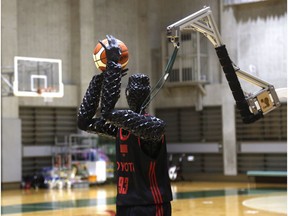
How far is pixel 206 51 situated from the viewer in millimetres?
25062

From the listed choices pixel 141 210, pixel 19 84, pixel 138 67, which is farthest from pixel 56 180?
pixel 141 210

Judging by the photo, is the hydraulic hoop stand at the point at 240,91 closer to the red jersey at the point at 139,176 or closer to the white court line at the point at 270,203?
the red jersey at the point at 139,176

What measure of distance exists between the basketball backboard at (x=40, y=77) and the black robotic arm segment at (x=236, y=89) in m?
16.5

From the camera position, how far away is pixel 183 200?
674 inches

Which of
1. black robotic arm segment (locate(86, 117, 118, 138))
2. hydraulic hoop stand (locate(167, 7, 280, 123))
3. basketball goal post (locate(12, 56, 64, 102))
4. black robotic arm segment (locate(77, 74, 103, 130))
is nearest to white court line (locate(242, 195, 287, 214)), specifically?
basketball goal post (locate(12, 56, 64, 102))

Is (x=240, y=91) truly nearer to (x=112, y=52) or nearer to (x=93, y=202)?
(x=112, y=52)

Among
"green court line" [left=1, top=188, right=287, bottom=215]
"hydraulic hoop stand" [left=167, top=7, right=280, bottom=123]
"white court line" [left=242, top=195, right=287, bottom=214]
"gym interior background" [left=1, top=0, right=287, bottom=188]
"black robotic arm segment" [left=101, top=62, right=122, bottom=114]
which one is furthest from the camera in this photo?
"gym interior background" [left=1, top=0, right=287, bottom=188]

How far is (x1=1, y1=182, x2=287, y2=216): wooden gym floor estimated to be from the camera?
14.3 m

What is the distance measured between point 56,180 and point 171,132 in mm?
5858

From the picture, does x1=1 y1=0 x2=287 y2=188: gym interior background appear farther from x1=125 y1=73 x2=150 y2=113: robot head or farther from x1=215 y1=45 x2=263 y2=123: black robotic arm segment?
x1=125 y1=73 x2=150 y2=113: robot head

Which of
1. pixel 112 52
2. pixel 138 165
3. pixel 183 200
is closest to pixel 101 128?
pixel 138 165

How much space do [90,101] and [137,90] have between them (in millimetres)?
343

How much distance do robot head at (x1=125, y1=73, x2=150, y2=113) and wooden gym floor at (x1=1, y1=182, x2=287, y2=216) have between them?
7.21 metres

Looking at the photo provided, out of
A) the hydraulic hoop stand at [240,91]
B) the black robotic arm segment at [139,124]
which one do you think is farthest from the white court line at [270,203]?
the black robotic arm segment at [139,124]
